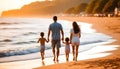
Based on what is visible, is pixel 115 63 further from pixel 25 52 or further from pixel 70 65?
pixel 25 52

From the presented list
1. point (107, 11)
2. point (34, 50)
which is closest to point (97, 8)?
point (107, 11)

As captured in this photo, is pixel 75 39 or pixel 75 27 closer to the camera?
pixel 75 27

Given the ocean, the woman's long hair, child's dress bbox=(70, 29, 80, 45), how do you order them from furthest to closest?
the ocean
child's dress bbox=(70, 29, 80, 45)
the woman's long hair

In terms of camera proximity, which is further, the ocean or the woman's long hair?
the ocean

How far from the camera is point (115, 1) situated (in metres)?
126

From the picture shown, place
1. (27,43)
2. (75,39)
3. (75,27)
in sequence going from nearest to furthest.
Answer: (75,27) → (75,39) → (27,43)

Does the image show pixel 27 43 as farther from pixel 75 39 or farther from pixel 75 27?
pixel 75 27

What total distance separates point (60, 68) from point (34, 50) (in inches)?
414

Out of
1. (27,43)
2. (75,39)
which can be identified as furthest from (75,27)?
(27,43)

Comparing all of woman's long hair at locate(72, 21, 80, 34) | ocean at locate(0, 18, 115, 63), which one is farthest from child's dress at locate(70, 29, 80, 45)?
ocean at locate(0, 18, 115, 63)

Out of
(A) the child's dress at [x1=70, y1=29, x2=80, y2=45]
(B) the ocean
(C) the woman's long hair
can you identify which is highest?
(C) the woman's long hair

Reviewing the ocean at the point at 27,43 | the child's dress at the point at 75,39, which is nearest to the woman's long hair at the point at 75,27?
the child's dress at the point at 75,39

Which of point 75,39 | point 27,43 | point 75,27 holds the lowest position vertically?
point 27,43

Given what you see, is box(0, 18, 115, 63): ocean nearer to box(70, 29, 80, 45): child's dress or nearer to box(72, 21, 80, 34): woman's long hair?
box(70, 29, 80, 45): child's dress
